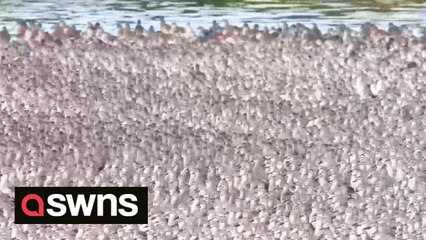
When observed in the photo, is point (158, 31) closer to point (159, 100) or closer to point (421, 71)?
point (159, 100)

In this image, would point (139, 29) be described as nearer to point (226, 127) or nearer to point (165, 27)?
point (165, 27)

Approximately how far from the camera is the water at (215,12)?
1850mm

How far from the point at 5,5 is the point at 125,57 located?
40 cm

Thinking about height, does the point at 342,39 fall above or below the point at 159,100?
above

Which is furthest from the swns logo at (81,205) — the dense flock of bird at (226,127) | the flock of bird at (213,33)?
the flock of bird at (213,33)

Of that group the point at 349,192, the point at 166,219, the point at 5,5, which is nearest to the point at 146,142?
the point at 166,219

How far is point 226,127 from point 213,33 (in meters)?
0.28

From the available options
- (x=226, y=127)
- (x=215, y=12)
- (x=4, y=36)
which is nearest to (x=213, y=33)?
(x=215, y=12)

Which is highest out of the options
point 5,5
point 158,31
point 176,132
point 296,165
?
point 5,5

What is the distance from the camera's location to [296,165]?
1.55 m

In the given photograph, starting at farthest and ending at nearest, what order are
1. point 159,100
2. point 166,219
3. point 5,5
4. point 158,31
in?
point 5,5 < point 158,31 < point 159,100 < point 166,219

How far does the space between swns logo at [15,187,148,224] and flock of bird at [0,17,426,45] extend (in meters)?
0.42

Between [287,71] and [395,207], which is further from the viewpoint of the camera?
[287,71]

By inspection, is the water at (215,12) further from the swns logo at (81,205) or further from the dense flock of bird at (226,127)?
the swns logo at (81,205)
